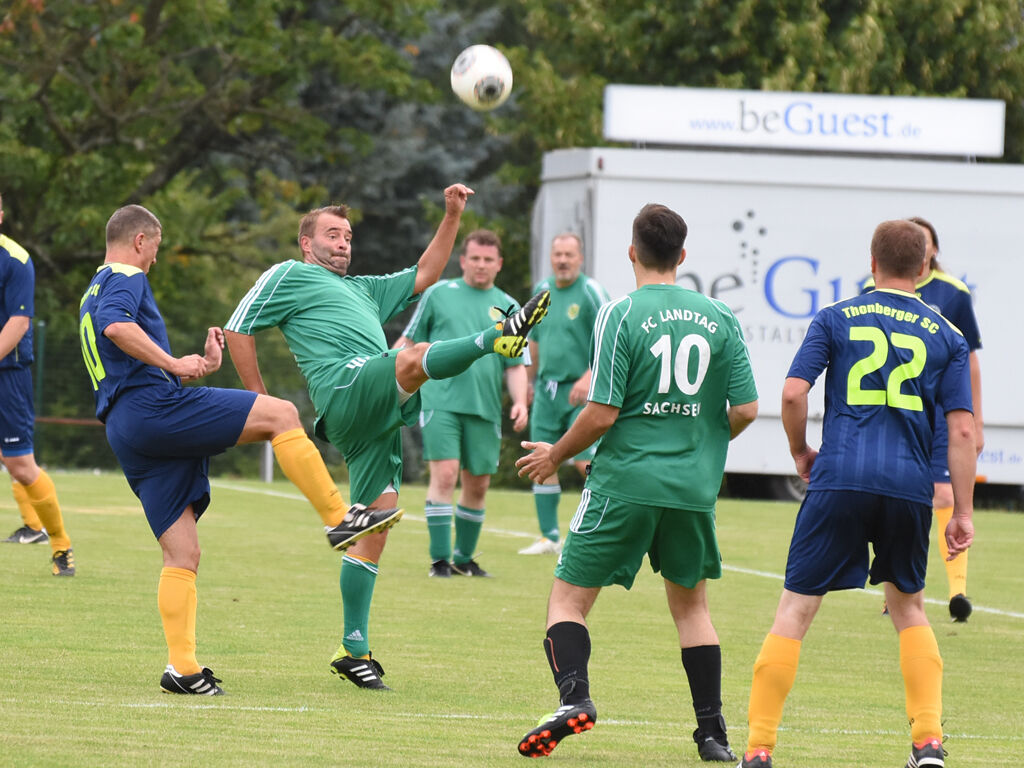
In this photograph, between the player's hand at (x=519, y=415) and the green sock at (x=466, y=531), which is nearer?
the green sock at (x=466, y=531)

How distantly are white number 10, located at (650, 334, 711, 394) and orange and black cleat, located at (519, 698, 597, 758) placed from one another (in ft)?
3.76

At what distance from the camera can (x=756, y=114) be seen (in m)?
21.7

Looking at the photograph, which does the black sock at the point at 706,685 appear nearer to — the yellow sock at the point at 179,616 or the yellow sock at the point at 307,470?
the yellow sock at the point at 307,470

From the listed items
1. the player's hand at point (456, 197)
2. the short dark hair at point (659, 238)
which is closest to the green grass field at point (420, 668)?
the short dark hair at point (659, 238)

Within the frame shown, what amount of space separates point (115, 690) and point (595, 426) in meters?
2.35

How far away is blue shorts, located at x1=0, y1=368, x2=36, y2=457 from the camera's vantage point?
1044 centimetres

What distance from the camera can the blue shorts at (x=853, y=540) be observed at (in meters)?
5.56

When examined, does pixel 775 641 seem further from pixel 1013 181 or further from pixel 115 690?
pixel 1013 181

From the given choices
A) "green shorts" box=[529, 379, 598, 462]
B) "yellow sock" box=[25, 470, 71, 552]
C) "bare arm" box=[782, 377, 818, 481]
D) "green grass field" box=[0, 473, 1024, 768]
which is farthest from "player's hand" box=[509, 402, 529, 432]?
"bare arm" box=[782, 377, 818, 481]

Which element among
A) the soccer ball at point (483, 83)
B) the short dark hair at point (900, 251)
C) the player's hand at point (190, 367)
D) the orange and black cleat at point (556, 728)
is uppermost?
the soccer ball at point (483, 83)

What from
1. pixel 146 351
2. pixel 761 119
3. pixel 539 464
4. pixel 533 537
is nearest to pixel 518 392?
pixel 533 537

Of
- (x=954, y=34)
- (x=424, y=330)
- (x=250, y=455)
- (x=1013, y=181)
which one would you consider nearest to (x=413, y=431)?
(x=250, y=455)

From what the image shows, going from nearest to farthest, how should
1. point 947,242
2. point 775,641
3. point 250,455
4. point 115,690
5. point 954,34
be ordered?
point 775,641 < point 115,690 < point 947,242 < point 250,455 < point 954,34

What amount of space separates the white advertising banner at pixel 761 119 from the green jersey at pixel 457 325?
10.2 m
